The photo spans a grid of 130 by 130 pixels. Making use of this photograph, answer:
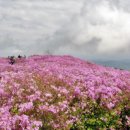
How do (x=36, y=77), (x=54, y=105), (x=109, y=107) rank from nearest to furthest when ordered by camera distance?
(x=54, y=105)
(x=109, y=107)
(x=36, y=77)

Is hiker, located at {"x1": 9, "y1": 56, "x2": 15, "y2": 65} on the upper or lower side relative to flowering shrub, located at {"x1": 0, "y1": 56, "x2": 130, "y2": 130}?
upper

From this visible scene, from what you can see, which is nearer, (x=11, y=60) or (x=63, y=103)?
(x=63, y=103)

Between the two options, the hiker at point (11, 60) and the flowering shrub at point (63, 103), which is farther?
the hiker at point (11, 60)

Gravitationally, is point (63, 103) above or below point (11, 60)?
below

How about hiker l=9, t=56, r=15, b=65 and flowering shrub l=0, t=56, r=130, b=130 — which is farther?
hiker l=9, t=56, r=15, b=65

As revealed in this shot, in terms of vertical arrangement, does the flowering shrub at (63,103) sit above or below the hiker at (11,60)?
below

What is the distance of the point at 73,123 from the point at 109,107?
2.31 metres

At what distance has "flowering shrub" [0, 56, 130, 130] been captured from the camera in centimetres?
1357

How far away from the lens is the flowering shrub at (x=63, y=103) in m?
13.6

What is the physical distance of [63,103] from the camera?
1552cm

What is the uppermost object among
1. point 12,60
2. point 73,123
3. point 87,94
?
point 12,60

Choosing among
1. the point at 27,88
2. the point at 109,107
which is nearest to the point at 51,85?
the point at 27,88

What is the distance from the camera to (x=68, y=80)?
64.2 feet

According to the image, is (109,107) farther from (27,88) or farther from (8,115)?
(8,115)
